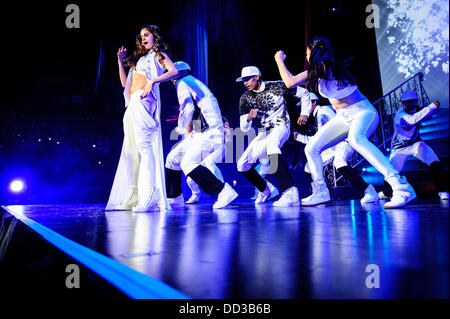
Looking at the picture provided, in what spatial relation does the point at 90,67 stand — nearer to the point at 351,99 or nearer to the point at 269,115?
the point at 269,115

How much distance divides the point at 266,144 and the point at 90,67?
23.1 feet

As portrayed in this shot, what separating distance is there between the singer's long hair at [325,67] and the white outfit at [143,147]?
131 centimetres

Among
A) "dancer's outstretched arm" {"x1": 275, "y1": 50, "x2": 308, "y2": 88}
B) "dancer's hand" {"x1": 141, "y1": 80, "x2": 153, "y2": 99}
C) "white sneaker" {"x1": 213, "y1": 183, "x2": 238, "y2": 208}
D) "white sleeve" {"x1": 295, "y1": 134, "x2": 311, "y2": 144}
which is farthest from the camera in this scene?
"white sleeve" {"x1": 295, "y1": 134, "x2": 311, "y2": 144}

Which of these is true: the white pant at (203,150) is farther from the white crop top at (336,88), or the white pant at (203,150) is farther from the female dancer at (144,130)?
the white crop top at (336,88)

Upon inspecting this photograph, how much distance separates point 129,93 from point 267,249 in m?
2.64

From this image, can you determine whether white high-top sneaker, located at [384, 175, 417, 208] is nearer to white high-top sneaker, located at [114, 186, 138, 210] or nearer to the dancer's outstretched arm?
the dancer's outstretched arm

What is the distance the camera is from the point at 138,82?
3074mm

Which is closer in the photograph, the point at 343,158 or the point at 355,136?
the point at 355,136

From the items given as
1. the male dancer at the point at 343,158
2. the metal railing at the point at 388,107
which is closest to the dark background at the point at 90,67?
the metal railing at the point at 388,107

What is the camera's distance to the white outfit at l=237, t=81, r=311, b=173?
11.6ft

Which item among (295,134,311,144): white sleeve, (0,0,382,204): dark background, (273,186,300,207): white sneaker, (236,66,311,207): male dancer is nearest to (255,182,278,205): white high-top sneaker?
(236,66,311,207): male dancer

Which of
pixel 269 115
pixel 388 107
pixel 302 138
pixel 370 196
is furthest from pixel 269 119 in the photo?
pixel 388 107

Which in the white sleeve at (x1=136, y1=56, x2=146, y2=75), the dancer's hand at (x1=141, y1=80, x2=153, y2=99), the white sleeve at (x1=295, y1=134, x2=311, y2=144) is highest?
the white sleeve at (x1=136, y1=56, x2=146, y2=75)

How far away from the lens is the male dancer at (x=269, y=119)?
3.46m
